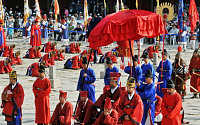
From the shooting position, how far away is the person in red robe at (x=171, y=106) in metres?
8.17

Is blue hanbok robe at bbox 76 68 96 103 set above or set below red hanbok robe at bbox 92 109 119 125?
above

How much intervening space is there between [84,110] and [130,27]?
7.30ft

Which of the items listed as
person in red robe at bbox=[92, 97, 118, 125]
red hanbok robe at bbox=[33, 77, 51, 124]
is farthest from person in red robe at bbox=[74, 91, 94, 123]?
red hanbok robe at bbox=[33, 77, 51, 124]

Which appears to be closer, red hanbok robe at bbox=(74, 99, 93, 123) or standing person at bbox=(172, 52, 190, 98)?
red hanbok robe at bbox=(74, 99, 93, 123)

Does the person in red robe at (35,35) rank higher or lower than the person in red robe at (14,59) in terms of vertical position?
higher

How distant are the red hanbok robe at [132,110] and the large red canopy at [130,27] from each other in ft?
4.42

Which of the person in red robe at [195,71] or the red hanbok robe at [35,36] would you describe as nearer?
the person in red robe at [195,71]

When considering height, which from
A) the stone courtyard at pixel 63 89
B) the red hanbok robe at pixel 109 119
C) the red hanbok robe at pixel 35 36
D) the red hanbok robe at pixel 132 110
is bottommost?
the stone courtyard at pixel 63 89

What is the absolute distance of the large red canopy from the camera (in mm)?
8188

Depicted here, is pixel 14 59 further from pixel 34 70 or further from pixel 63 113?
pixel 63 113

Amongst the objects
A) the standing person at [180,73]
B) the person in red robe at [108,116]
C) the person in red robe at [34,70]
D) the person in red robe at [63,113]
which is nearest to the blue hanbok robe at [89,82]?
the person in red robe at [63,113]

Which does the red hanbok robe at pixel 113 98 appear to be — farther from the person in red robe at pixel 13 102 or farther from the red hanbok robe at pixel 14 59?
the red hanbok robe at pixel 14 59

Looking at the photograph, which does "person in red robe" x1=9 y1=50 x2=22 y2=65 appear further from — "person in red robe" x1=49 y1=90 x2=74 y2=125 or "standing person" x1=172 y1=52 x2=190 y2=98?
"person in red robe" x1=49 y1=90 x2=74 y2=125

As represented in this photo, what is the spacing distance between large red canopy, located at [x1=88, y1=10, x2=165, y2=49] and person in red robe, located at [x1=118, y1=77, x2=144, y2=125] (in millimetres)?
1117
